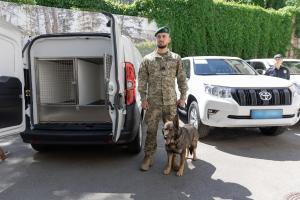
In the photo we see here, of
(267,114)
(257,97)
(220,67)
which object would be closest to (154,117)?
(257,97)

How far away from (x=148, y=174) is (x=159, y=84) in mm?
1238

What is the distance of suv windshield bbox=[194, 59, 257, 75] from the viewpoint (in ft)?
24.3

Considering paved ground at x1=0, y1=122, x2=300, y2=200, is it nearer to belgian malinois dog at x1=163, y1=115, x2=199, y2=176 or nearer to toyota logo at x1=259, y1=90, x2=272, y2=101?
belgian malinois dog at x1=163, y1=115, x2=199, y2=176

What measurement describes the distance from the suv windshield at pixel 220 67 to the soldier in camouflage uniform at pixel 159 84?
259 centimetres

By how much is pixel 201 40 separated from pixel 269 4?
1395cm

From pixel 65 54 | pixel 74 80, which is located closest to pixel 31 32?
pixel 74 80

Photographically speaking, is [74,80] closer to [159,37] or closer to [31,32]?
[159,37]

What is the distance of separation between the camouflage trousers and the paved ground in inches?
13.9

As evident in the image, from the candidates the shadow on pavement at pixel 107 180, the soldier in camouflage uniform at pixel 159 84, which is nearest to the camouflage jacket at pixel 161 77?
the soldier in camouflage uniform at pixel 159 84

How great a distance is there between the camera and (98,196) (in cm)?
406

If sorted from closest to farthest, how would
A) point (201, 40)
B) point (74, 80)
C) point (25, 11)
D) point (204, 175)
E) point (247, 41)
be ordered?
1. point (204, 175)
2. point (74, 80)
3. point (25, 11)
4. point (201, 40)
5. point (247, 41)

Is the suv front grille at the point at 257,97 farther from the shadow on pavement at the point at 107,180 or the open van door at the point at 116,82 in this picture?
the open van door at the point at 116,82

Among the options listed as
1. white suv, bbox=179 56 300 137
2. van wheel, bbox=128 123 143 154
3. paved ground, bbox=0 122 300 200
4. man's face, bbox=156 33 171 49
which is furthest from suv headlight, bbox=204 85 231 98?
man's face, bbox=156 33 171 49

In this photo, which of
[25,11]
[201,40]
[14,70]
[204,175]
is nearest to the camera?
[14,70]
